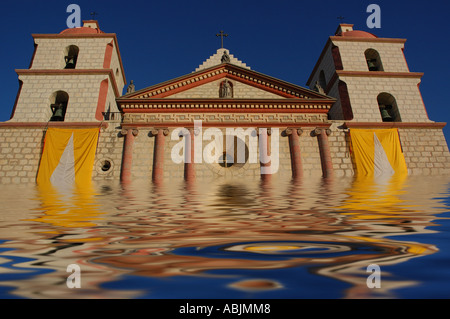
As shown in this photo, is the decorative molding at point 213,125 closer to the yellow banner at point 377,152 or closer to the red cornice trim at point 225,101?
the red cornice trim at point 225,101

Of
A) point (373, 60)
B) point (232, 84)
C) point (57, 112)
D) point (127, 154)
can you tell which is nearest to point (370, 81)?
point (373, 60)

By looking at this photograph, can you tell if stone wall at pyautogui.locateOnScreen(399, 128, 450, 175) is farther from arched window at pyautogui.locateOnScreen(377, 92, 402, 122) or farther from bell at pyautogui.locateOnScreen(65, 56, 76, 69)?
bell at pyautogui.locateOnScreen(65, 56, 76, 69)

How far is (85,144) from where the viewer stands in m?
14.1

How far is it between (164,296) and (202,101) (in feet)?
47.8

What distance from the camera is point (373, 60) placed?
1889cm

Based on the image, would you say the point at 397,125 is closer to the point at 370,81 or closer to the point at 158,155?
the point at 370,81

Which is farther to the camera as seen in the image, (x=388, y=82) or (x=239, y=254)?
(x=388, y=82)

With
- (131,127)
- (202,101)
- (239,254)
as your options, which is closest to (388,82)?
(202,101)

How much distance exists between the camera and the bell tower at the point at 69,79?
51.0ft

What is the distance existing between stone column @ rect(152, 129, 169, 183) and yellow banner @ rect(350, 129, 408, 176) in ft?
32.8

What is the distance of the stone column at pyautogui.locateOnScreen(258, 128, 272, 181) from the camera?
1366 cm

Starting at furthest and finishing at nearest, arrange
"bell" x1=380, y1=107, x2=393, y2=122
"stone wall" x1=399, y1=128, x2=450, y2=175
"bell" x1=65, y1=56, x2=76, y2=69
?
"bell" x1=65, y1=56, x2=76, y2=69
"bell" x1=380, y1=107, x2=393, y2=122
"stone wall" x1=399, y1=128, x2=450, y2=175

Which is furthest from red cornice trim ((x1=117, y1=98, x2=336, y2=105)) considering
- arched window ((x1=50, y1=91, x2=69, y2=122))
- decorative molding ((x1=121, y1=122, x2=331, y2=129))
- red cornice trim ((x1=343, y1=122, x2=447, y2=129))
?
arched window ((x1=50, y1=91, x2=69, y2=122))
